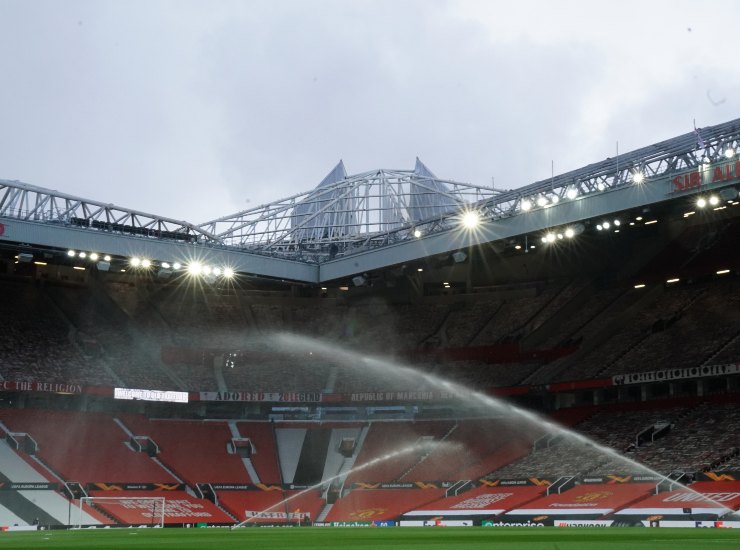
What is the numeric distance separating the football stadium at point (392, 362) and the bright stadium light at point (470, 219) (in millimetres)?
85

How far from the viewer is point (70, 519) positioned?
4941 centimetres

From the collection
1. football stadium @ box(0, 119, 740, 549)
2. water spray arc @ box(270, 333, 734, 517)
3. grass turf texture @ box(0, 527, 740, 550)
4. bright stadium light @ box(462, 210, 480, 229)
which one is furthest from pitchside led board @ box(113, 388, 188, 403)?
grass turf texture @ box(0, 527, 740, 550)

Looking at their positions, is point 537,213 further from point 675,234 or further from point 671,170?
point 675,234

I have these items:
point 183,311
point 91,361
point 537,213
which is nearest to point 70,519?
point 91,361

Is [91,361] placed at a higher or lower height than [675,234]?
lower

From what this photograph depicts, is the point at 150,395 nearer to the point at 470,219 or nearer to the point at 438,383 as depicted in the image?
the point at 438,383

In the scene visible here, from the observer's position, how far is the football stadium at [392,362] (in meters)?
47.6

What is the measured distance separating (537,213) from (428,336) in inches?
833

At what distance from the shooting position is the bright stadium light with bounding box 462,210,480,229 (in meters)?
51.3

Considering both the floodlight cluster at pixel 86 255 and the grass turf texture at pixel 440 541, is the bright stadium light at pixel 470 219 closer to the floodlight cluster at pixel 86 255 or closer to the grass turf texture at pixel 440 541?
the floodlight cluster at pixel 86 255

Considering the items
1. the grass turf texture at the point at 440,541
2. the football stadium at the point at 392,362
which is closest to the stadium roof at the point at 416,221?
the football stadium at the point at 392,362

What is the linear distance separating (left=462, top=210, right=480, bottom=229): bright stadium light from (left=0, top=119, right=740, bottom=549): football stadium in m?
0.09

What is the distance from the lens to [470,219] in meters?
51.6

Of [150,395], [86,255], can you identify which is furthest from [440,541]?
[150,395]
